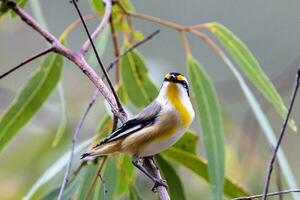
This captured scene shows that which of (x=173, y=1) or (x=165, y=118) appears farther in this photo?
(x=173, y=1)

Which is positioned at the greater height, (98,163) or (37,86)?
(37,86)

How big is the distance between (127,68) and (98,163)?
36cm

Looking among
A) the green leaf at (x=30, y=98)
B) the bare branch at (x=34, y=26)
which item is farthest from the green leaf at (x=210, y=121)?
the bare branch at (x=34, y=26)

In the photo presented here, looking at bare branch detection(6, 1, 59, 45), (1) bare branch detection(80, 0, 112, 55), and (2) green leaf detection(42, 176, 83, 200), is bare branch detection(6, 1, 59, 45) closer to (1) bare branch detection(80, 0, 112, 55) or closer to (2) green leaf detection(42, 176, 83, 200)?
(1) bare branch detection(80, 0, 112, 55)

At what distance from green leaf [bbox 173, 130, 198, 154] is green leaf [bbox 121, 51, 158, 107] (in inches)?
7.1

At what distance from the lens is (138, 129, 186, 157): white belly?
189 cm

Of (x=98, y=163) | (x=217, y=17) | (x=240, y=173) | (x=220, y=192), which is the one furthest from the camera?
(x=217, y=17)

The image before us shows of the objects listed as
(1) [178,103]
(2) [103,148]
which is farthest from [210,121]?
(2) [103,148]

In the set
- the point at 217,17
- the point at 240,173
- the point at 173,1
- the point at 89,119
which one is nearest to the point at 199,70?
the point at 240,173

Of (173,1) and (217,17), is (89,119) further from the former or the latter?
(173,1)

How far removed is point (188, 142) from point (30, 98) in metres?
0.56

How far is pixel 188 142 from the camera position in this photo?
2.42 metres

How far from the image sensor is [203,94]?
245cm

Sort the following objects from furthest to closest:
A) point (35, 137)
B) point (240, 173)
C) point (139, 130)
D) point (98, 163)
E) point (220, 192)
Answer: point (35, 137), point (240, 173), point (98, 163), point (220, 192), point (139, 130)
